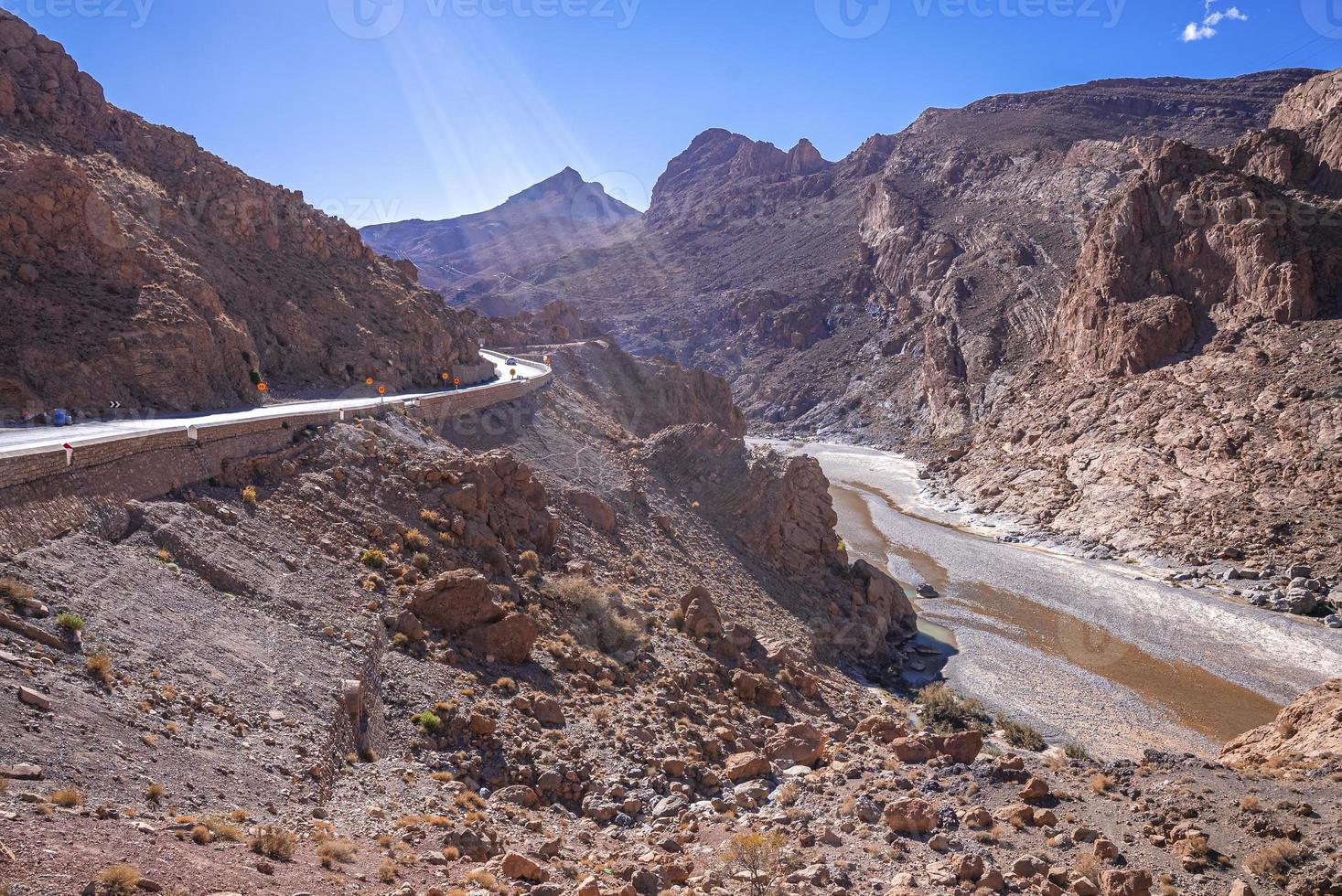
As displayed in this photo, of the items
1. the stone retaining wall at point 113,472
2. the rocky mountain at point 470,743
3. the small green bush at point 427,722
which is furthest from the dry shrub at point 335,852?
the stone retaining wall at point 113,472

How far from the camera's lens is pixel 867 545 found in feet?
128

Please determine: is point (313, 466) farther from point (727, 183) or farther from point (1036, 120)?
point (727, 183)

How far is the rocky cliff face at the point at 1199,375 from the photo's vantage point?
36.1 metres

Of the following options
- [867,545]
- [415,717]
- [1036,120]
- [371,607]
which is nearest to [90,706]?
[415,717]

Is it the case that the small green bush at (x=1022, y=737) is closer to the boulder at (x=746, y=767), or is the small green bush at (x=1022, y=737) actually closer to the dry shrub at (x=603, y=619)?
the boulder at (x=746, y=767)

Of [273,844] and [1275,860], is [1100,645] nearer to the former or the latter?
[1275,860]

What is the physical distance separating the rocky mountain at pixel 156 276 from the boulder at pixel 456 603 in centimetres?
983

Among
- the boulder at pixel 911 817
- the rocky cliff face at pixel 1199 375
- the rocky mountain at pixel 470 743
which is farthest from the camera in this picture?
the rocky cliff face at pixel 1199 375

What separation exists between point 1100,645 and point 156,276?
3084 cm

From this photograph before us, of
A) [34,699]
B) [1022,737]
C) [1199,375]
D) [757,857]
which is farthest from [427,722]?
[1199,375]

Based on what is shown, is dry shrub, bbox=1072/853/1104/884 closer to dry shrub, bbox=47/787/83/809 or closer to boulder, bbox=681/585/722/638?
dry shrub, bbox=47/787/83/809

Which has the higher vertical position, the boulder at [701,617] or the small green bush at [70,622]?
the small green bush at [70,622]

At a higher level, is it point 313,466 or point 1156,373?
point 1156,373

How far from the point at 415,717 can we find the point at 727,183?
186414 mm
